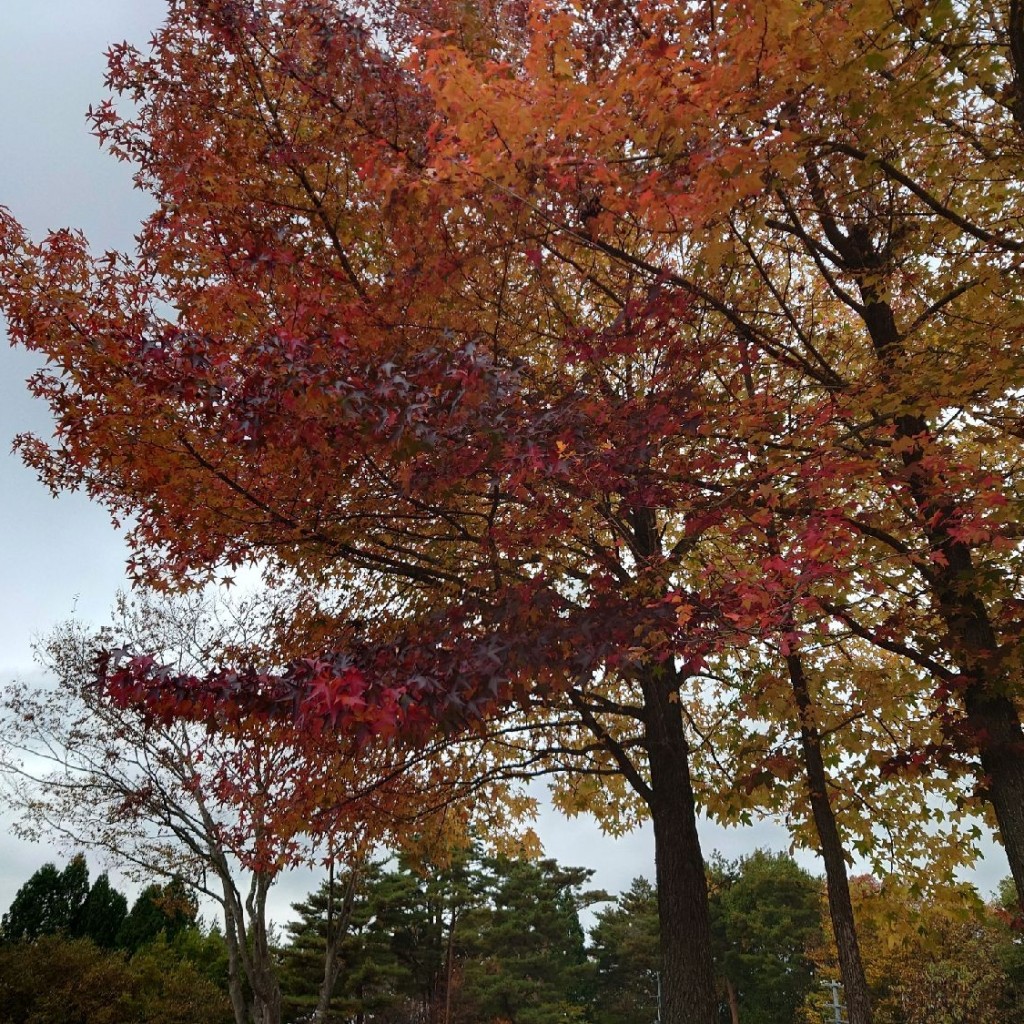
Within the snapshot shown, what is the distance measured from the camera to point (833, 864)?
666 centimetres

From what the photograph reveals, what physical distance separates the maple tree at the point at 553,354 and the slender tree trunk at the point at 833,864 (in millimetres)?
46

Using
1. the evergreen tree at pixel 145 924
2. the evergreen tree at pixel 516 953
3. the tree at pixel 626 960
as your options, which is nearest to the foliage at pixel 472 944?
the evergreen tree at pixel 516 953

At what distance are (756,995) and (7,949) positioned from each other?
34.4 meters

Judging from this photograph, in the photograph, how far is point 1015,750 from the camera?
560cm

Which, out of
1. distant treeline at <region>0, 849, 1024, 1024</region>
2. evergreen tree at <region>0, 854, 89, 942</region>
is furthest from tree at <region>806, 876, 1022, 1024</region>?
evergreen tree at <region>0, 854, 89, 942</region>

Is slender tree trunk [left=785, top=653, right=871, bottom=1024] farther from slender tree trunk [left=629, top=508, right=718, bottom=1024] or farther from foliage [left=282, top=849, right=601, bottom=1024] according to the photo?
foliage [left=282, top=849, right=601, bottom=1024]

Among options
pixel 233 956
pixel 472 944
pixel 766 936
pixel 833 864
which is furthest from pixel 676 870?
pixel 766 936

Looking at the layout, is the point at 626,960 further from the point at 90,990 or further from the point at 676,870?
the point at 676,870

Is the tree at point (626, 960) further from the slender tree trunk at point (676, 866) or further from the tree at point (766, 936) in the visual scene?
the slender tree trunk at point (676, 866)

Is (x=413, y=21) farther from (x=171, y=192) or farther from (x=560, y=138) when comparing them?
(x=560, y=138)

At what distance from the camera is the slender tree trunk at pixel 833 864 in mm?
6188

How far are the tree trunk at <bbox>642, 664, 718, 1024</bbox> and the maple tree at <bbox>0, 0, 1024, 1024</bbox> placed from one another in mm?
34

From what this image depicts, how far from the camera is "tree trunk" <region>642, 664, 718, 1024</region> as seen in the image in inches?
271

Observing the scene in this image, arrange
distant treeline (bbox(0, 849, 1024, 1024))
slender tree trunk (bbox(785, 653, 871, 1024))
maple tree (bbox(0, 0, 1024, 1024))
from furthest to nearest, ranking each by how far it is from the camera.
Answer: distant treeline (bbox(0, 849, 1024, 1024)) → slender tree trunk (bbox(785, 653, 871, 1024)) → maple tree (bbox(0, 0, 1024, 1024))
